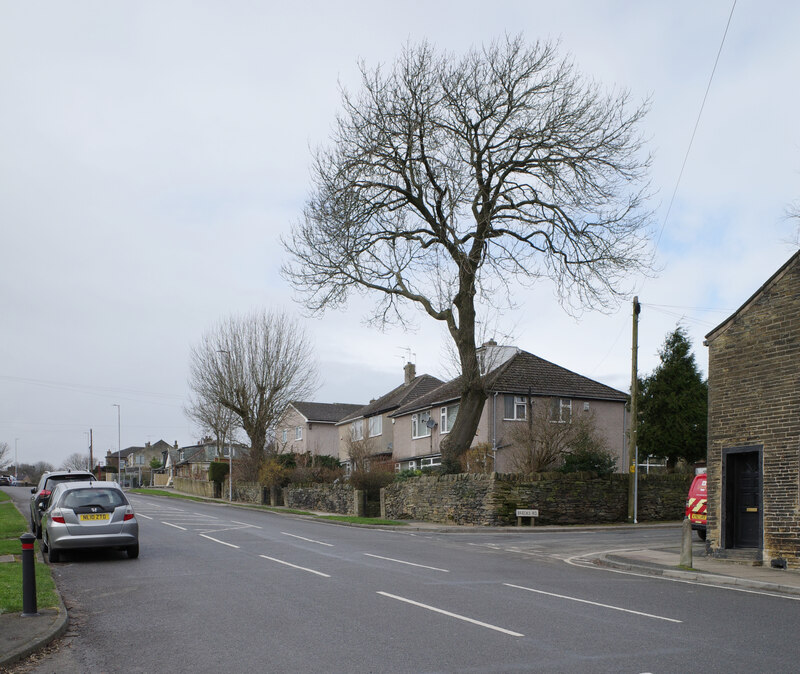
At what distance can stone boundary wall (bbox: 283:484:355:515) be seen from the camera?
38.0m

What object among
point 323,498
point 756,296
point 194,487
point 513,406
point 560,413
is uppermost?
point 756,296

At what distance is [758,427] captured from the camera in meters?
16.5

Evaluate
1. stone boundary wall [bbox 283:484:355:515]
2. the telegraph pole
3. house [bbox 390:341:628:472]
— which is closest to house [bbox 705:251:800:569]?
the telegraph pole

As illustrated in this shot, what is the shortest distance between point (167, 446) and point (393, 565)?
437 feet

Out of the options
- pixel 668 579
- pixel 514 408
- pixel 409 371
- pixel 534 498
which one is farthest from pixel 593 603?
pixel 409 371

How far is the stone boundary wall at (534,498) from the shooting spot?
98.6 feet

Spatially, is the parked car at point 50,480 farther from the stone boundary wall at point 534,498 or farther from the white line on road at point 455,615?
the stone boundary wall at point 534,498

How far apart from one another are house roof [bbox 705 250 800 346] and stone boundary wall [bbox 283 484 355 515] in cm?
2275

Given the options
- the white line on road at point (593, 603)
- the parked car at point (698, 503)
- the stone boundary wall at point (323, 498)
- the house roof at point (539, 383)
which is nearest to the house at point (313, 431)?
the stone boundary wall at point (323, 498)

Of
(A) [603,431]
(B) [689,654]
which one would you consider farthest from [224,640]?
(A) [603,431]

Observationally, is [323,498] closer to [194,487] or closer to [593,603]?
[593,603]

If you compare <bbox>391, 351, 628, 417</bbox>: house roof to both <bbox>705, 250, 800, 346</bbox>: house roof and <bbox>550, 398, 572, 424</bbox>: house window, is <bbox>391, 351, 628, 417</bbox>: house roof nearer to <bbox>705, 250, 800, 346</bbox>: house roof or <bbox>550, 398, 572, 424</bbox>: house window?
<bbox>550, 398, 572, 424</bbox>: house window

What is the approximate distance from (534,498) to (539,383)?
1383 cm

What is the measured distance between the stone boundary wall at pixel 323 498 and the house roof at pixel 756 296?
22.7 metres
